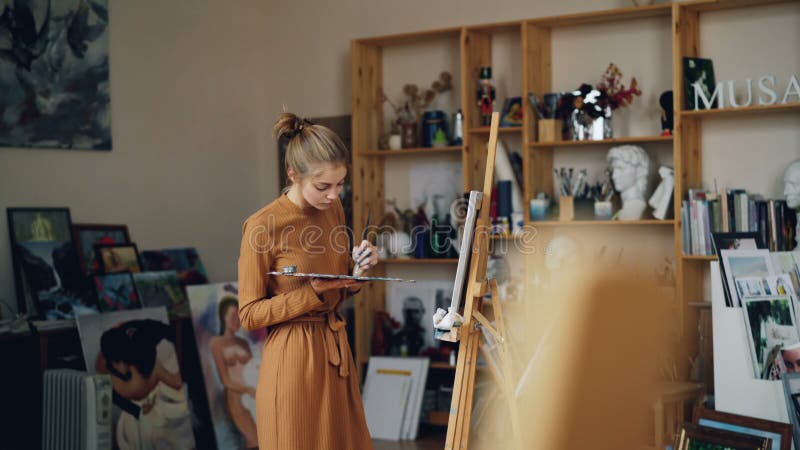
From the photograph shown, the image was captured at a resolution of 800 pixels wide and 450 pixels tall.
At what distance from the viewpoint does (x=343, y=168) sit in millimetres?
2518

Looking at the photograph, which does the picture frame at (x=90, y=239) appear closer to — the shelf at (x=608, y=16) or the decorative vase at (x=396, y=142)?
the decorative vase at (x=396, y=142)

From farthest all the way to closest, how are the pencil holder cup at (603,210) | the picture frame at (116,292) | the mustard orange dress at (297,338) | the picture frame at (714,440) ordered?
the pencil holder cup at (603,210), the picture frame at (116,292), the picture frame at (714,440), the mustard orange dress at (297,338)

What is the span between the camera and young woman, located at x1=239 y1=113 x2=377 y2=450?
2.46 m

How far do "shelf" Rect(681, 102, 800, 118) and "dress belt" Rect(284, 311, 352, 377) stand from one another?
2646mm

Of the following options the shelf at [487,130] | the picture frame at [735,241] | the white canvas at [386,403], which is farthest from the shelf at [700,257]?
the white canvas at [386,403]

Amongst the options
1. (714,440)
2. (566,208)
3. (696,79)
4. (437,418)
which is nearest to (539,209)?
(566,208)

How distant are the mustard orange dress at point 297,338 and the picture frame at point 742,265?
1.88 m

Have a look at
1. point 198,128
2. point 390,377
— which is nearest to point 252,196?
point 198,128

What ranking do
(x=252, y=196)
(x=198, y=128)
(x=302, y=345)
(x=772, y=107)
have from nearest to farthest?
1. (x=302, y=345)
2. (x=772, y=107)
3. (x=198, y=128)
4. (x=252, y=196)

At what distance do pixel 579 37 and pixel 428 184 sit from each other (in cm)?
131

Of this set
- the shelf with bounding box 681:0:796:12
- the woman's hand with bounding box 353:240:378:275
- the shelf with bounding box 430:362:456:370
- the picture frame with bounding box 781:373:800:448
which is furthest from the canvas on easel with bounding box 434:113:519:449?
the shelf with bounding box 430:362:456:370

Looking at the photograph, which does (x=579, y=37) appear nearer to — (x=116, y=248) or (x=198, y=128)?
(x=198, y=128)

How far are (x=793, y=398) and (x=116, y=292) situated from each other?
3.24 metres

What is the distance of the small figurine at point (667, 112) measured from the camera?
4.53 meters
